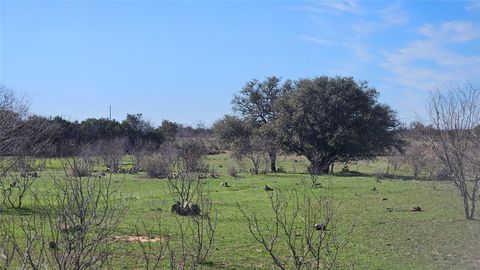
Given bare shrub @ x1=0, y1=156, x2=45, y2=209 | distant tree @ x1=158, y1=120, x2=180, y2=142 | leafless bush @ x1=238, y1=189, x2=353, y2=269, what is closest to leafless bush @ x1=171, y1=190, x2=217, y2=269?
leafless bush @ x1=238, y1=189, x2=353, y2=269

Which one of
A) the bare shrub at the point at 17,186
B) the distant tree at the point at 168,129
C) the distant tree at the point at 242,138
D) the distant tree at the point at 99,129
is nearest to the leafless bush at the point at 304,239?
the bare shrub at the point at 17,186

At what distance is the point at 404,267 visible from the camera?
33.0 ft

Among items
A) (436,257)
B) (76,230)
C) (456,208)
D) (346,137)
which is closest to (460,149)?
(456,208)

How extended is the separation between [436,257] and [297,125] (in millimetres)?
38057

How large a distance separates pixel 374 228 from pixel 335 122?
33.7m

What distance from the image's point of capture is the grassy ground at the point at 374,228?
34.6 ft

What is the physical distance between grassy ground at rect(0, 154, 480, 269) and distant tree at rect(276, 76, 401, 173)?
1963 cm

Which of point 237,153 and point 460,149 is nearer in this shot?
point 460,149

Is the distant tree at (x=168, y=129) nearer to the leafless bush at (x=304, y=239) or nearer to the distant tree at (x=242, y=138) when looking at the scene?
the distant tree at (x=242, y=138)

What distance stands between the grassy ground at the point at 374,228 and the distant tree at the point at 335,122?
19.6 meters

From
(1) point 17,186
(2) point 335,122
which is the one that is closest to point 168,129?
(2) point 335,122

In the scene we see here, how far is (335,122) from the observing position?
159 ft

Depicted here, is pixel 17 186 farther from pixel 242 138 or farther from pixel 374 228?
pixel 242 138

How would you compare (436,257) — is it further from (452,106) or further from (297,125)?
(297,125)
